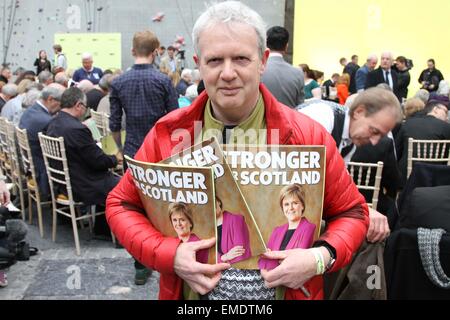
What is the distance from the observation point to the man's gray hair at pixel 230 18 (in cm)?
115

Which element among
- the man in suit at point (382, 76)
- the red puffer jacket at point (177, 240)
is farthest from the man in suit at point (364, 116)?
the man in suit at point (382, 76)

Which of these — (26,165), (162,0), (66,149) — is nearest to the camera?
(66,149)

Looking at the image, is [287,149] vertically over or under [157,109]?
over

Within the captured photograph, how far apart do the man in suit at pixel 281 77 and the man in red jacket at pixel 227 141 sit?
2378 millimetres

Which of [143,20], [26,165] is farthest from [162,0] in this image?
[26,165]

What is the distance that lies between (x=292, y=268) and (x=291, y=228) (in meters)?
0.09

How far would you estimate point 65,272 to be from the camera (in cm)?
381

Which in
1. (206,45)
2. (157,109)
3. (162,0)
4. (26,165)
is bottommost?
(26,165)

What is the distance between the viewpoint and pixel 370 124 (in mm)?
2326

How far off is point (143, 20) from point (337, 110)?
13289 mm

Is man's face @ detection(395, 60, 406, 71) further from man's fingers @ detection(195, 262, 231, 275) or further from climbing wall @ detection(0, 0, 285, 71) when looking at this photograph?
man's fingers @ detection(195, 262, 231, 275)

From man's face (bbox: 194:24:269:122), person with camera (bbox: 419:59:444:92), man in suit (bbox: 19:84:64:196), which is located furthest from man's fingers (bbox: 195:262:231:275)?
person with camera (bbox: 419:59:444:92)

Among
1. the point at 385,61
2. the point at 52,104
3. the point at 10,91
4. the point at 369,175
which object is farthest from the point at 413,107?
the point at 10,91
